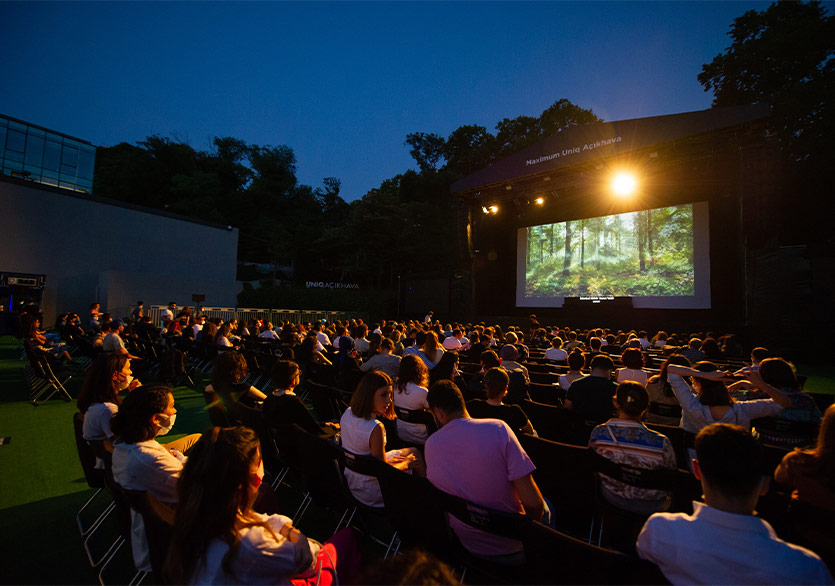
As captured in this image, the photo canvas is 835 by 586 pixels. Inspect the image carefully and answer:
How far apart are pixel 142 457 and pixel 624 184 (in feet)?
54.7

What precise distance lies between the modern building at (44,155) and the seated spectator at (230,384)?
2685cm

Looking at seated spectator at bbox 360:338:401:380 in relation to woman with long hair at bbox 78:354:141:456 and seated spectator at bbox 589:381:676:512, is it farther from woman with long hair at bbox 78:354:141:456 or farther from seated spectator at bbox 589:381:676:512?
seated spectator at bbox 589:381:676:512

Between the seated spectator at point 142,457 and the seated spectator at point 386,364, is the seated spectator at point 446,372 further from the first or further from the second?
the seated spectator at point 142,457

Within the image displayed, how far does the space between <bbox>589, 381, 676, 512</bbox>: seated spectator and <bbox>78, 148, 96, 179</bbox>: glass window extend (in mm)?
33021

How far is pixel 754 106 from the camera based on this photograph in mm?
11102

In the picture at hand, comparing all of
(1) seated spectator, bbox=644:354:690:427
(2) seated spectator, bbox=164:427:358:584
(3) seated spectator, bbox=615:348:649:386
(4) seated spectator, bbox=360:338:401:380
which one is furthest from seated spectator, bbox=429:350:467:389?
(2) seated spectator, bbox=164:427:358:584

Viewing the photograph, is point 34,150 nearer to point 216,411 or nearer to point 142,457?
point 216,411

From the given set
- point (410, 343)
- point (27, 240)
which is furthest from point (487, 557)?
point (27, 240)

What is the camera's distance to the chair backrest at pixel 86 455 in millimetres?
2812

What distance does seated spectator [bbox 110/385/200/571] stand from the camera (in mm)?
1917

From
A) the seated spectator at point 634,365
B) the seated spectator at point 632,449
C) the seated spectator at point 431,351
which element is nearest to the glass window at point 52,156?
the seated spectator at point 431,351

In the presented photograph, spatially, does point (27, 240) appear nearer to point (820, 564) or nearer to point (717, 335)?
point (820, 564)

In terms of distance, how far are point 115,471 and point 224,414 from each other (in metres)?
1.67

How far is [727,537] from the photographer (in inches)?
45.6
